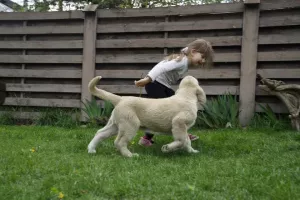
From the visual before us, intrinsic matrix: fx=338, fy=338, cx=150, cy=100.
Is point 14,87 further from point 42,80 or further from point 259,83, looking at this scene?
point 259,83

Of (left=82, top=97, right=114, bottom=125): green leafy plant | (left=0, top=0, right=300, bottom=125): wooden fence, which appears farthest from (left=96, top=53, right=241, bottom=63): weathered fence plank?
(left=82, top=97, right=114, bottom=125): green leafy plant

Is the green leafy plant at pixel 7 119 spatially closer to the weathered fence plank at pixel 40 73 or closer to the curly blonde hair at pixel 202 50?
the weathered fence plank at pixel 40 73

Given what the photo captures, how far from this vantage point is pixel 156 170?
289 centimetres

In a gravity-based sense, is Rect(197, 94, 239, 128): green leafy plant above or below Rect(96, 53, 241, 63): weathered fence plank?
below

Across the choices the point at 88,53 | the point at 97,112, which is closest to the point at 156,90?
the point at 97,112

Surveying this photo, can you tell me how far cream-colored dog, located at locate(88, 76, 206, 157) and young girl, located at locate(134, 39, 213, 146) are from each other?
34 cm

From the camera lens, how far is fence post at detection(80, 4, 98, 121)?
20.4 feet

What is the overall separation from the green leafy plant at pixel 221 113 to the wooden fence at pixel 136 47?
0.19 metres

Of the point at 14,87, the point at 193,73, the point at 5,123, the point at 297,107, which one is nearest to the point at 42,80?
the point at 14,87

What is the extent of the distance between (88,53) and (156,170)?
384 centimetres

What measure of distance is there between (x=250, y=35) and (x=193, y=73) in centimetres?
109

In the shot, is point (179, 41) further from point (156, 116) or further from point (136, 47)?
point (156, 116)

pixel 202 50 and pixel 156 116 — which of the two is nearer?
pixel 156 116

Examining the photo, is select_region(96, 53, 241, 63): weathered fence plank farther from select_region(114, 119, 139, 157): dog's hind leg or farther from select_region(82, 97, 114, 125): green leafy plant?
select_region(114, 119, 139, 157): dog's hind leg
